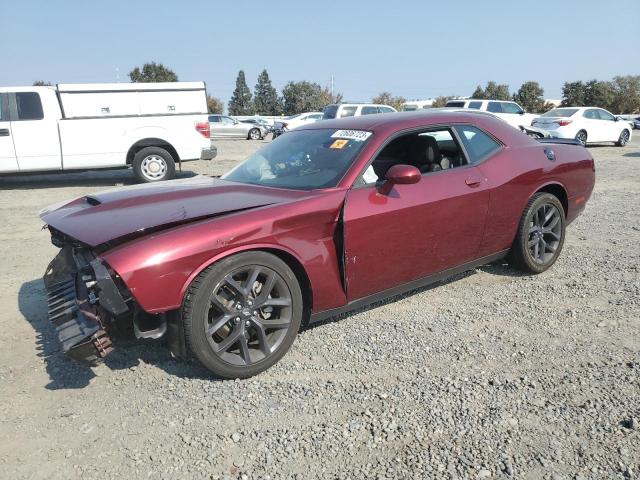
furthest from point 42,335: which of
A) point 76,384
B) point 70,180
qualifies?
point 70,180

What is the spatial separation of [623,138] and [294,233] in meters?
20.1

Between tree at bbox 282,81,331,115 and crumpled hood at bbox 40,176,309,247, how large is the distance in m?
68.9

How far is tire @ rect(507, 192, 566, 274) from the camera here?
172 inches

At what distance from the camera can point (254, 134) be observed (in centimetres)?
2653

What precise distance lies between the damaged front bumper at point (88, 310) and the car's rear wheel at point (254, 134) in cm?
2403

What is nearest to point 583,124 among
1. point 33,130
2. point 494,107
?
point 494,107

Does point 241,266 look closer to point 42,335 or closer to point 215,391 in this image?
point 215,391

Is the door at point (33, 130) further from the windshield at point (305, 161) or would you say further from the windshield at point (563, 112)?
the windshield at point (563, 112)

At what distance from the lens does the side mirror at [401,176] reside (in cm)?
331

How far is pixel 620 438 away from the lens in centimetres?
238

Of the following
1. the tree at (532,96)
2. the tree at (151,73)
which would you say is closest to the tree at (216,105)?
the tree at (151,73)

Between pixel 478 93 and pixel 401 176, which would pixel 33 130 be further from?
pixel 478 93

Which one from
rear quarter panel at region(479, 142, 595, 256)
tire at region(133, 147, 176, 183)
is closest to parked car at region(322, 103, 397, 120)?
tire at region(133, 147, 176, 183)

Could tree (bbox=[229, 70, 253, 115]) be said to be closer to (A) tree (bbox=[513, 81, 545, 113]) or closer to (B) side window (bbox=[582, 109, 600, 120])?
(A) tree (bbox=[513, 81, 545, 113])
